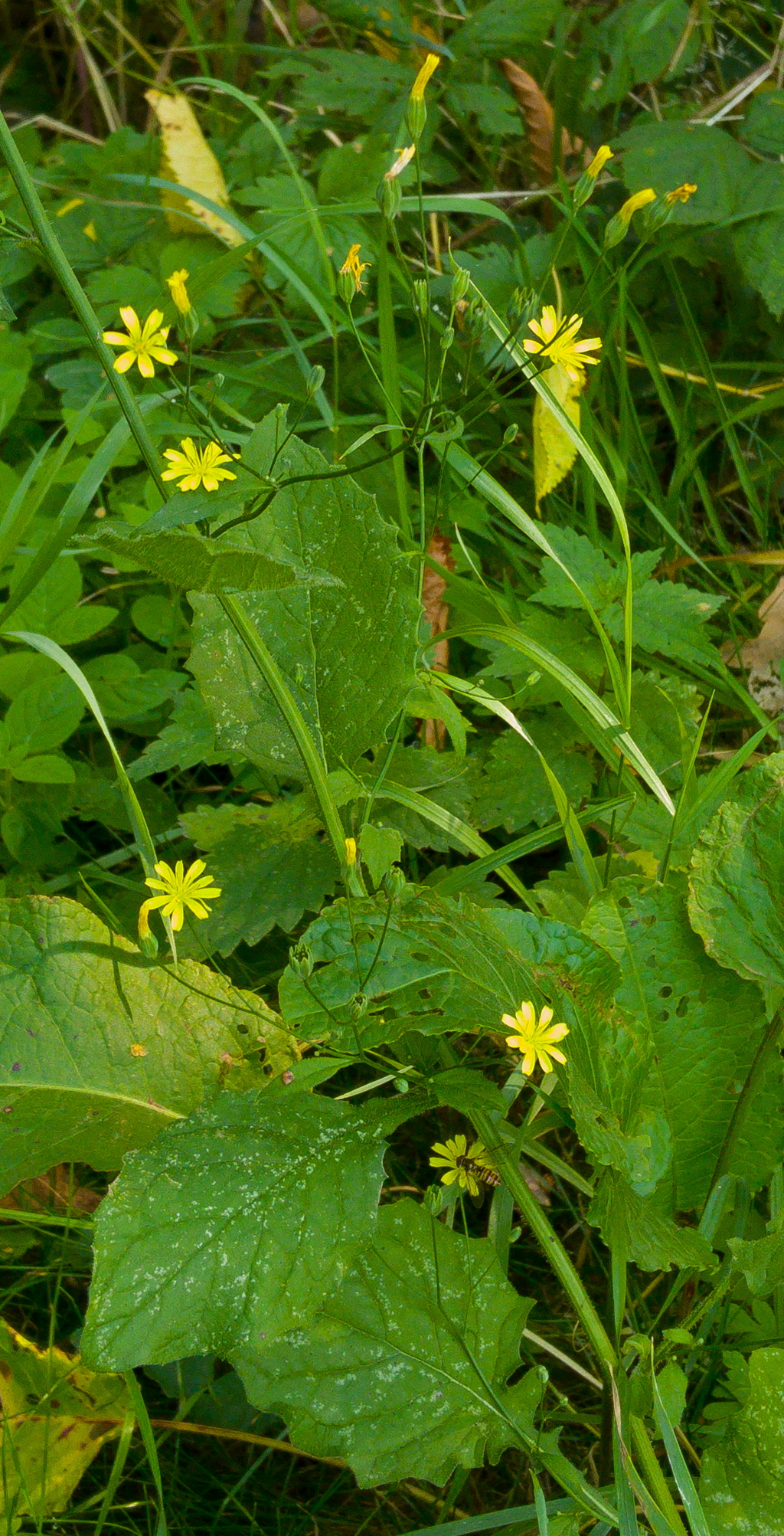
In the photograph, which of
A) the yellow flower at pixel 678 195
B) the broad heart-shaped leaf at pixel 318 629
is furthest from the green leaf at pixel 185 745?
the yellow flower at pixel 678 195

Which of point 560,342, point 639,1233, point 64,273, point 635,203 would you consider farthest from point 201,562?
point 639,1233

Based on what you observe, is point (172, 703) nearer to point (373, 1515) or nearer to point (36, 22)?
point (373, 1515)

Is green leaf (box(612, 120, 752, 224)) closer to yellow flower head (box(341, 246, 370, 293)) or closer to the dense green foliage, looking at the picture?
the dense green foliage

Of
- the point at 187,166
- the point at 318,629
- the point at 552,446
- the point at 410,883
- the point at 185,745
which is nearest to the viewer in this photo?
the point at 410,883

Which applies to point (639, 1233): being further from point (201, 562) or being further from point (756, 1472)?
point (201, 562)

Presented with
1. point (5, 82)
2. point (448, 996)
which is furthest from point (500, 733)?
point (5, 82)

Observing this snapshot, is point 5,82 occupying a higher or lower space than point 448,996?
higher
